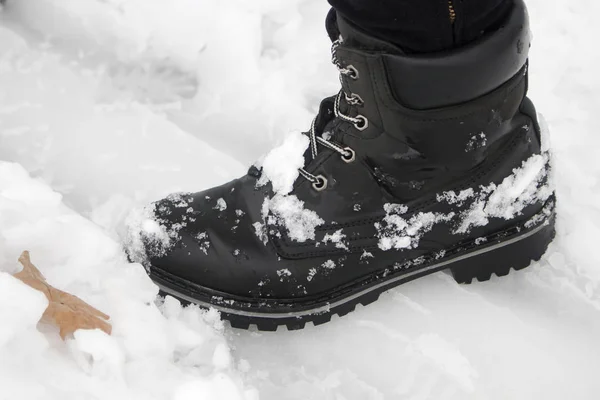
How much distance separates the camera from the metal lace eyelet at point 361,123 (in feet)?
3.04

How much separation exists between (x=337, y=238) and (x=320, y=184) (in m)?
0.09

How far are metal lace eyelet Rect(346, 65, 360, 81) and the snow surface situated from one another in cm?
41

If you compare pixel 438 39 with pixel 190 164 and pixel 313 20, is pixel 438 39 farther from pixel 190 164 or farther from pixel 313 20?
pixel 313 20

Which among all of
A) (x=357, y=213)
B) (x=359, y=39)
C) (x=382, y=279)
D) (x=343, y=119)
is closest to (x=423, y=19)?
(x=359, y=39)

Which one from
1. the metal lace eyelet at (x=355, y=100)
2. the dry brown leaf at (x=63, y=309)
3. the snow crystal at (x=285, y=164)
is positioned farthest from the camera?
the snow crystal at (x=285, y=164)

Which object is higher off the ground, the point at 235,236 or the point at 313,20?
the point at 313,20

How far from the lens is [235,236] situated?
1030 mm

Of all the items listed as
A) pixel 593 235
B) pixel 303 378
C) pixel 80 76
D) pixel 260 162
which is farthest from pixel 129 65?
pixel 593 235

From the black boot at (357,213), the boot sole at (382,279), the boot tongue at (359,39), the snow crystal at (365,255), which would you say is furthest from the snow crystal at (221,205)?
the boot tongue at (359,39)

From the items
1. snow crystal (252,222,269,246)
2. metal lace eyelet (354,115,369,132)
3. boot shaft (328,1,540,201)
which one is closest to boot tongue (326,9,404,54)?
boot shaft (328,1,540,201)

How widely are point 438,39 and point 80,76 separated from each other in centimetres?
100

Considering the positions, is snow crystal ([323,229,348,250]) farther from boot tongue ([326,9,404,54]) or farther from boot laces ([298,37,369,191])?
boot tongue ([326,9,404,54])

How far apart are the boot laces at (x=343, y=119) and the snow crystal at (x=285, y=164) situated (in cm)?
1

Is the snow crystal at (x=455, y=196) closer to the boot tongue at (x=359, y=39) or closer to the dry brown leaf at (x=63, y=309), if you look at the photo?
the boot tongue at (x=359, y=39)
